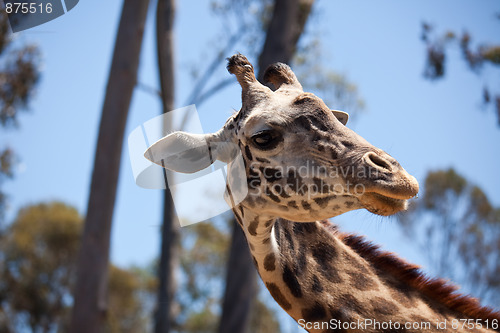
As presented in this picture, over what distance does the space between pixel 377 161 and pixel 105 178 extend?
23.5ft

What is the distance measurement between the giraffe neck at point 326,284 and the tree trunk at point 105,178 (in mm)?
6192

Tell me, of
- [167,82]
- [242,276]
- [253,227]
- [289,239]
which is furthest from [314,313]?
[167,82]

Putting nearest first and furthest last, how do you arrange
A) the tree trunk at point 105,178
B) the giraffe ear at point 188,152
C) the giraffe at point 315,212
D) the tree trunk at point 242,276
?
the giraffe at point 315,212 < the giraffe ear at point 188,152 < the tree trunk at point 105,178 < the tree trunk at point 242,276

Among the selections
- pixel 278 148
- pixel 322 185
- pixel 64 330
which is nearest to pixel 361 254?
pixel 322 185

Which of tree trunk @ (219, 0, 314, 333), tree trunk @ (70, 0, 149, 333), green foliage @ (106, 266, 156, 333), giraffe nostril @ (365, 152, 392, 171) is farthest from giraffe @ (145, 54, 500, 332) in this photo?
green foliage @ (106, 266, 156, 333)

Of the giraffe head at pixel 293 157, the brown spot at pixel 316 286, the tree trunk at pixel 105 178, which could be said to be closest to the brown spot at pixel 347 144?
the giraffe head at pixel 293 157

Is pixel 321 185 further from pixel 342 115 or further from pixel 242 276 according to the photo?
pixel 242 276

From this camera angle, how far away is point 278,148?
342 cm

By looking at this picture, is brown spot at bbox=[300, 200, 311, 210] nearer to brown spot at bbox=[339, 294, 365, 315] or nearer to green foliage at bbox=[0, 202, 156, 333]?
brown spot at bbox=[339, 294, 365, 315]

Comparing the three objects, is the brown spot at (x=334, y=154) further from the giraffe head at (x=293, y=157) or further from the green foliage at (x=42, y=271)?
the green foliage at (x=42, y=271)

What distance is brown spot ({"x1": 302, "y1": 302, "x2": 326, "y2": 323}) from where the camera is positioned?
329 centimetres

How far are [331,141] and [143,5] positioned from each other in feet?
26.0

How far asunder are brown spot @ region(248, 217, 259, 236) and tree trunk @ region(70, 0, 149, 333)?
20.6 ft

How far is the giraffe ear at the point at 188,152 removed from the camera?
3.63 m
